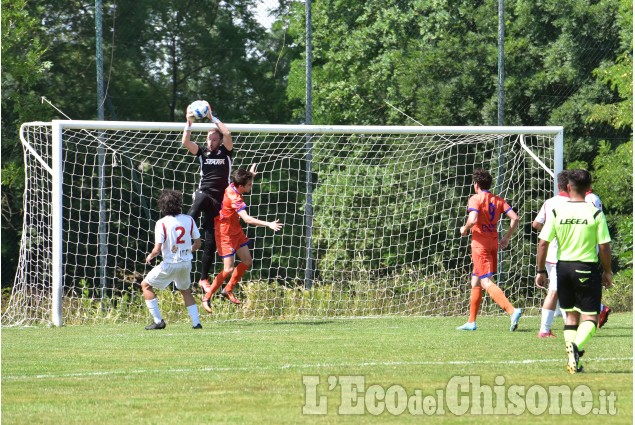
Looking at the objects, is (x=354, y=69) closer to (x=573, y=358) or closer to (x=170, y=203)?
(x=170, y=203)

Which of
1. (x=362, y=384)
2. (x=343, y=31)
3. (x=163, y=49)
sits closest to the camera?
(x=362, y=384)

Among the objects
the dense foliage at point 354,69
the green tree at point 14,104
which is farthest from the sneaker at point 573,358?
the dense foliage at point 354,69

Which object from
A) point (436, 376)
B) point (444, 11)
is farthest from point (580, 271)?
point (444, 11)

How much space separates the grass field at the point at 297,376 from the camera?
7.18 m

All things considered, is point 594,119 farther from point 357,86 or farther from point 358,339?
point 358,339

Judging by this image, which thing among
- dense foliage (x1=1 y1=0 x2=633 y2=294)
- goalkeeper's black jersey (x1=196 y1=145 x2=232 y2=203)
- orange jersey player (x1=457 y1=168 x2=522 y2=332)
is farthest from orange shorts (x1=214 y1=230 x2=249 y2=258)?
dense foliage (x1=1 y1=0 x2=633 y2=294)

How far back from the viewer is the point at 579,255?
358 inches

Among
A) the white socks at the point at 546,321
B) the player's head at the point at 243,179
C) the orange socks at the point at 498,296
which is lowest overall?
the white socks at the point at 546,321

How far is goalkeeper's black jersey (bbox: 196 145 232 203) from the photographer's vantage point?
46.4 feet

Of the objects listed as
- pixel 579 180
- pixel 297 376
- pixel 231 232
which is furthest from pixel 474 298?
pixel 297 376

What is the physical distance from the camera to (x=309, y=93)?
2194 centimetres

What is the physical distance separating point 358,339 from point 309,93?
10600mm

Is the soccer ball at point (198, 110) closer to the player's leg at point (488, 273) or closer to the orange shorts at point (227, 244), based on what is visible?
the orange shorts at point (227, 244)

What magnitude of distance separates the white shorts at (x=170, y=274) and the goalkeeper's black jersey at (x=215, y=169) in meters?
1.59
